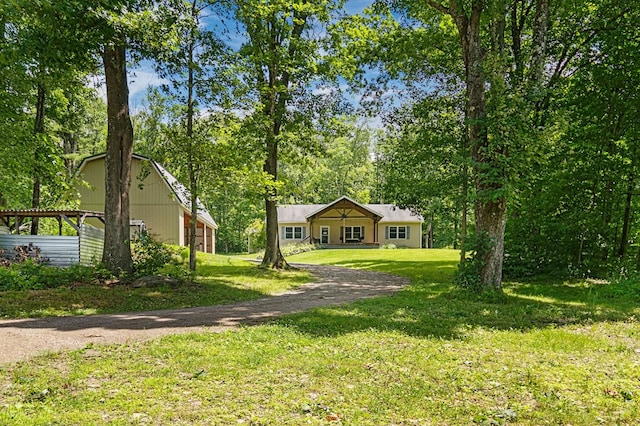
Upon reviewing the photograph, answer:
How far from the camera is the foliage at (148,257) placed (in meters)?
11.4

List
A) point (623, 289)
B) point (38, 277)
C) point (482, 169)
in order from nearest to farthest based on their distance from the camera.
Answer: point (482, 169) → point (38, 277) → point (623, 289)

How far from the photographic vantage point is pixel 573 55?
1503 centimetres

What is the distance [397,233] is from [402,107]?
24.7 meters

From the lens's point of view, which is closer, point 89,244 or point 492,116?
point 492,116

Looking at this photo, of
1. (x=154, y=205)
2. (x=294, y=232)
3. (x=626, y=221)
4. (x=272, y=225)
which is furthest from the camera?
(x=294, y=232)

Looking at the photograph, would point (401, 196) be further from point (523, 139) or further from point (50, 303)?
point (50, 303)

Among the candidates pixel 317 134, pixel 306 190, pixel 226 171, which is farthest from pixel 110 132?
pixel 306 190

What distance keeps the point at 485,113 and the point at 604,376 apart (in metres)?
7.06

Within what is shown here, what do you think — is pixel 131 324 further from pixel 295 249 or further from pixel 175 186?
pixel 295 249

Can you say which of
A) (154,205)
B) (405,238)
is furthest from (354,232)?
(154,205)

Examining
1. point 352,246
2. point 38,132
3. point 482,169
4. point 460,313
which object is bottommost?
point 460,313

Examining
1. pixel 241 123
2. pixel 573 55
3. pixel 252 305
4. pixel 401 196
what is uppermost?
pixel 573 55

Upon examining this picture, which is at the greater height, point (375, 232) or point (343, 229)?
point (343, 229)

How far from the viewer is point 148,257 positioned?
38.6 feet
